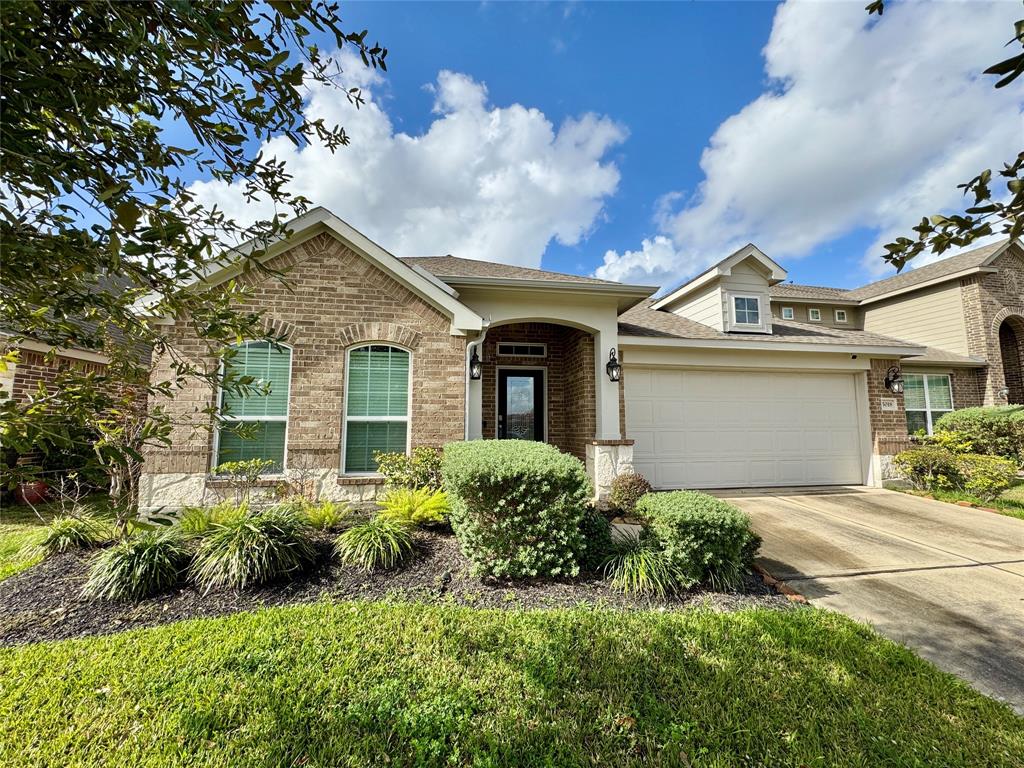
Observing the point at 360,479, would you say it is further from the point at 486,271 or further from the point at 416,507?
the point at 486,271

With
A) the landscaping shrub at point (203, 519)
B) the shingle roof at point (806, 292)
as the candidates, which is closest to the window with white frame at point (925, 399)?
the shingle roof at point (806, 292)

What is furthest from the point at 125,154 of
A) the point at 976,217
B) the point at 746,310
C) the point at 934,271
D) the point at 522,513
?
the point at 934,271

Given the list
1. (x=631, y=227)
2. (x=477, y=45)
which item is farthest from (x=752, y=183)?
(x=477, y=45)

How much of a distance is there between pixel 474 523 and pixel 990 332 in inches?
708

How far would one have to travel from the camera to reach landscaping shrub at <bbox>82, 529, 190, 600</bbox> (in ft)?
12.5

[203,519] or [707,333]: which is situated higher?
[707,333]

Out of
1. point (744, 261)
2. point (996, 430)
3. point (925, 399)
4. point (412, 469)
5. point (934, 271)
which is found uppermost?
point (934, 271)

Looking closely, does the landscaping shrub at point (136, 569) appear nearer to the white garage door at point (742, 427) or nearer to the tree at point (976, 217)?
the tree at point (976, 217)

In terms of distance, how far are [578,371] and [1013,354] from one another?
1691cm

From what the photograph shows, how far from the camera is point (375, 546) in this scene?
14.5 ft

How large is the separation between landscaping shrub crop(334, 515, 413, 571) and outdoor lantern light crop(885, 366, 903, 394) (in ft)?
38.0

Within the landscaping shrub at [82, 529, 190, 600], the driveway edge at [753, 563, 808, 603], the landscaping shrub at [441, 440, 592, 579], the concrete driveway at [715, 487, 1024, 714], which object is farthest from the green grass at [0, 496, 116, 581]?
the concrete driveway at [715, 487, 1024, 714]

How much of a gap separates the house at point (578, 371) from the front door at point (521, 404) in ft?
0.12

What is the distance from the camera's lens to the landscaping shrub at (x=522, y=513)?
13.0 ft
